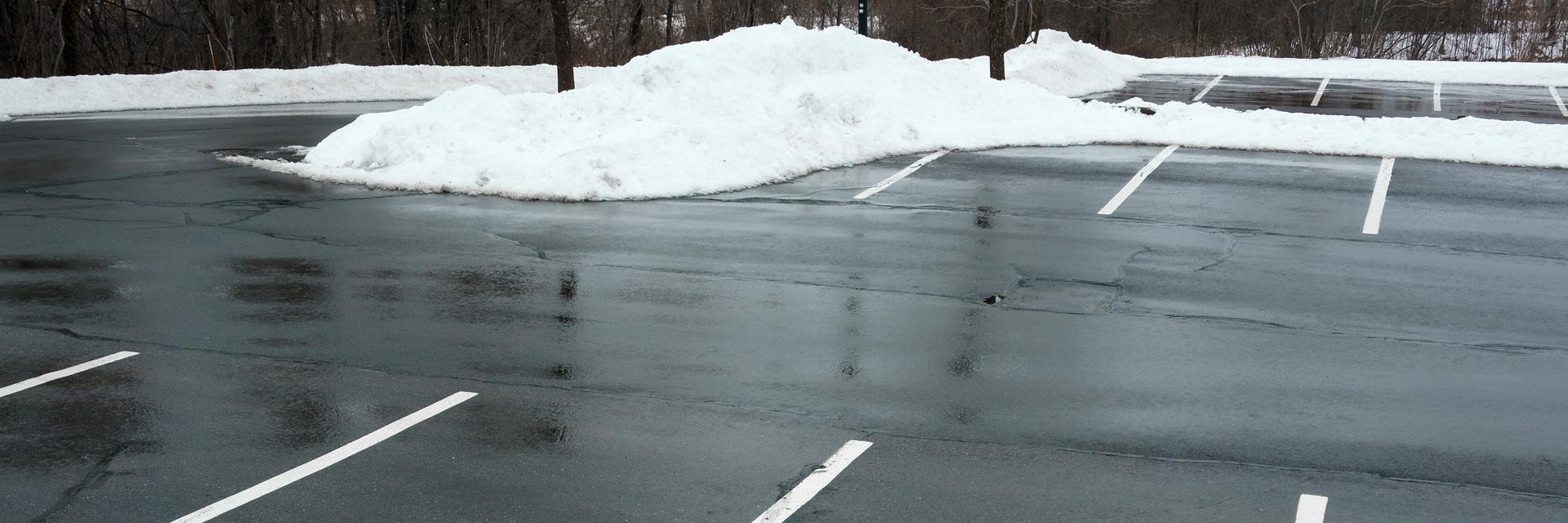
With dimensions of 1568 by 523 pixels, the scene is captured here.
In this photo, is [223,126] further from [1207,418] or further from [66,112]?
[1207,418]

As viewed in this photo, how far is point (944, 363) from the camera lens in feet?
24.1

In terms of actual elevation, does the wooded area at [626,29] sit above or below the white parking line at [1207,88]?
above

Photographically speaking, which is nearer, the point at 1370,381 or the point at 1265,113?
the point at 1370,381

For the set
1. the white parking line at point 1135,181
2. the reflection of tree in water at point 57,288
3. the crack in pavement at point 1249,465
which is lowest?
the crack in pavement at point 1249,465

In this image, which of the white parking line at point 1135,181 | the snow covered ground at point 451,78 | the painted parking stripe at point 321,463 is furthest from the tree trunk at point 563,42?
the painted parking stripe at point 321,463

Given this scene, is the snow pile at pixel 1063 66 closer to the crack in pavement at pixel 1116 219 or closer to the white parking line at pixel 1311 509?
the crack in pavement at pixel 1116 219

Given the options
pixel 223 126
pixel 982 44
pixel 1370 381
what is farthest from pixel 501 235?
pixel 982 44

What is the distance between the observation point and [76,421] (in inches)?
252

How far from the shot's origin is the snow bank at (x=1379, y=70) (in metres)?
29.0

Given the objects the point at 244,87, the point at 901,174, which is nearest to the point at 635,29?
the point at 244,87

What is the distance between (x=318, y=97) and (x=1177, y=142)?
19.3 m

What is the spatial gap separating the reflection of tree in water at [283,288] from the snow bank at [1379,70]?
25.0 meters

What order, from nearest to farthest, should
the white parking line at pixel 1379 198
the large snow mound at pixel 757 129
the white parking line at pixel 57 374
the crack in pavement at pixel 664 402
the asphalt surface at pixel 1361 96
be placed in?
the crack in pavement at pixel 664 402
the white parking line at pixel 57 374
the white parking line at pixel 1379 198
the large snow mound at pixel 757 129
the asphalt surface at pixel 1361 96

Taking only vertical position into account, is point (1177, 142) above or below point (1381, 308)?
above
